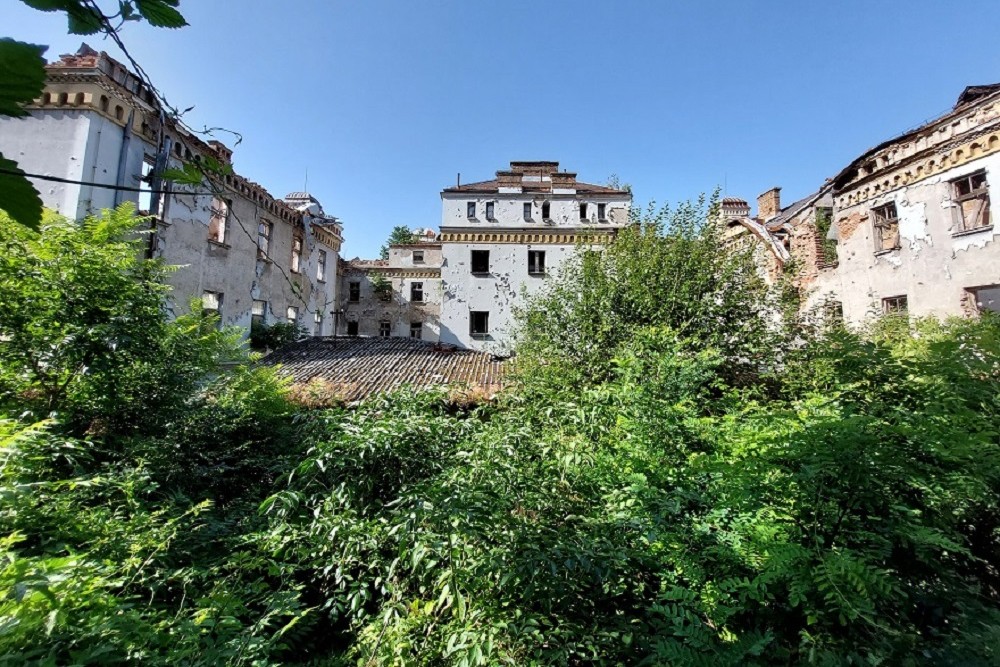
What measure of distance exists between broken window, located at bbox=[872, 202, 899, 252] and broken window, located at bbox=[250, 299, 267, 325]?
63.9 ft

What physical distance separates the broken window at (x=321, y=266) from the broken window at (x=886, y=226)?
1985cm

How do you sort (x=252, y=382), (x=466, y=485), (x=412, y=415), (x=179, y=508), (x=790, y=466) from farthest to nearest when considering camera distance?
(x=252, y=382), (x=412, y=415), (x=179, y=508), (x=466, y=485), (x=790, y=466)

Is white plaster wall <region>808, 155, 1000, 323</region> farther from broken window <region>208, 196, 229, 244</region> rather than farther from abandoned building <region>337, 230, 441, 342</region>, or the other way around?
abandoned building <region>337, 230, 441, 342</region>

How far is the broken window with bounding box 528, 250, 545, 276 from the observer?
19.0 m

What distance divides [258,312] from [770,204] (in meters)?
21.2

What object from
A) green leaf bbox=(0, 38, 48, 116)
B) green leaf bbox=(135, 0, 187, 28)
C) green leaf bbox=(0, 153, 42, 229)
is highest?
green leaf bbox=(135, 0, 187, 28)

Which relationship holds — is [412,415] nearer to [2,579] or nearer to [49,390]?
[2,579]

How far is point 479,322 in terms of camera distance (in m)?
19.0

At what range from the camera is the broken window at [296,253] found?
1673 cm

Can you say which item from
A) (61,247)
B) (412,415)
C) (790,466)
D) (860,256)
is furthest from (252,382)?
(860,256)

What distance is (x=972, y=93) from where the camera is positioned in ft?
34.8

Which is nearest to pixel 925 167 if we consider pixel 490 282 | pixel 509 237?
A: pixel 509 237

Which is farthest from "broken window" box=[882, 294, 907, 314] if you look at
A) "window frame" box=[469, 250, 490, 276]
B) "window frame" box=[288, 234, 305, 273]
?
"window frame" box=[288, 234, 305, 273]

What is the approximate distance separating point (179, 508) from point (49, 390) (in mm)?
2319
